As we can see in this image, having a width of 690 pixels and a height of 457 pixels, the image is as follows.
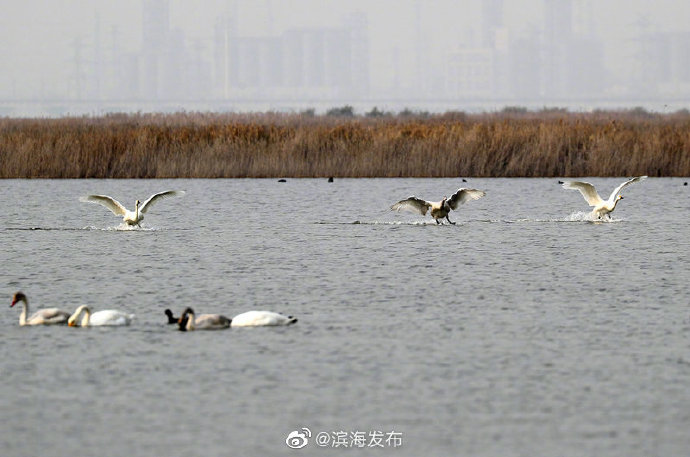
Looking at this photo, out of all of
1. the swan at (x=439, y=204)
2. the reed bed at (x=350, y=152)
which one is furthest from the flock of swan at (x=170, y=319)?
the reed bed at (x=350, y=152)

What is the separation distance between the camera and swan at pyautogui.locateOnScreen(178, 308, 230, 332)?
40.7 ft

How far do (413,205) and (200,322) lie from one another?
33.3 ft

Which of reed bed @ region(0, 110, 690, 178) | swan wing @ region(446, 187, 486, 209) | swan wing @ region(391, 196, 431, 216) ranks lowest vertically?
swan wing @ region(391, 196, 431, 216)

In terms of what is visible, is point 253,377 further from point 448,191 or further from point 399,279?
point 448,191

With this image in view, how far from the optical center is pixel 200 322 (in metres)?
12.5

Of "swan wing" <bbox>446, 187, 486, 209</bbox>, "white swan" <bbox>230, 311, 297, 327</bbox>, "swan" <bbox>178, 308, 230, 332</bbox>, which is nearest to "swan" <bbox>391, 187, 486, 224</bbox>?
"swan wing" <bbox>446, 187, 486, 209</bbox>

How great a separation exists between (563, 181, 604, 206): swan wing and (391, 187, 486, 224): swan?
4.98 feet

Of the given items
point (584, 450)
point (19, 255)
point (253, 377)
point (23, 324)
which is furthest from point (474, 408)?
point (19, 255)

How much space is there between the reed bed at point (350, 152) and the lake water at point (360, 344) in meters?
10.9

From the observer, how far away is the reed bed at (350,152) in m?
35.2

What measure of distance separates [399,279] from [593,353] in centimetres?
573

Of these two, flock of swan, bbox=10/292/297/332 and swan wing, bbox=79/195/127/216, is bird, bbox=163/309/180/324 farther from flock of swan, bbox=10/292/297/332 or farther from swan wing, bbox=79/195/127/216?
swan wing, bbox=79/195/127/216

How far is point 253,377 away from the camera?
1029 centimetres

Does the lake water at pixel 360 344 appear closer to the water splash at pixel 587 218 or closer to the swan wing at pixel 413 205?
the swan wing at pixel 413 205
